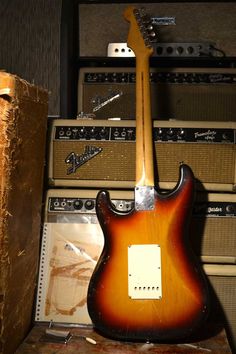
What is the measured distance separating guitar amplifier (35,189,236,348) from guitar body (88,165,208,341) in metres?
0.12

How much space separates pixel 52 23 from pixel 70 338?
97cm

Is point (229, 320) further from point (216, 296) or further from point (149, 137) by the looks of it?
point (149, 137)

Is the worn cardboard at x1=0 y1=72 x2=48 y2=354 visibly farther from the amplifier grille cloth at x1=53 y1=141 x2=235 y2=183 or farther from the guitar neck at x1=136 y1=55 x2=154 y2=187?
the guitar neck at x1=136 y1=55 x2=154 y2=187

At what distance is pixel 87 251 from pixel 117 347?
0.95 feet

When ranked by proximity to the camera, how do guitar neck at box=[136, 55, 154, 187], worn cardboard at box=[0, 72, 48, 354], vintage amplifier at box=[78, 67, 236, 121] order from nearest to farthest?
worn cardboard at box=[0, 72, 48, 354]
guitar neck at box=[136, 55, 154, 187]
vintage amplifier at box=[78, 67, 236, 121]

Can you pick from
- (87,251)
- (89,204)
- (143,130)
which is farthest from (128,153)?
(87,251)

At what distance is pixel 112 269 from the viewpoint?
103cm

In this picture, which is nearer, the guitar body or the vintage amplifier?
the guitar body

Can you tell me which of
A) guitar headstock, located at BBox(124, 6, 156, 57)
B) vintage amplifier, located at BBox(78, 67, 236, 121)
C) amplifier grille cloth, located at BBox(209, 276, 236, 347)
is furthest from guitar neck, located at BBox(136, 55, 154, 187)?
amplifier grille cloth, located at BBox(209, 276, 236, 347)

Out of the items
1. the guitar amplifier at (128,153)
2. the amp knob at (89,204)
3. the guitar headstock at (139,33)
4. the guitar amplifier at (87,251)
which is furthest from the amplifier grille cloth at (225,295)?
the guitar headstock at (139,33)

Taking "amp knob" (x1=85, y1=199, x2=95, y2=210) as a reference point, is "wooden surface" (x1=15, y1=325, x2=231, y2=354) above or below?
below

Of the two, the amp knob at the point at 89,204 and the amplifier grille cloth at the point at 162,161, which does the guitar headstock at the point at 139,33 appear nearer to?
the amplifier grille cloth at the point at 162,161

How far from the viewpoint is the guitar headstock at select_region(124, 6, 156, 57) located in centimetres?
117

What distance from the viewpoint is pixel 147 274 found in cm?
103
